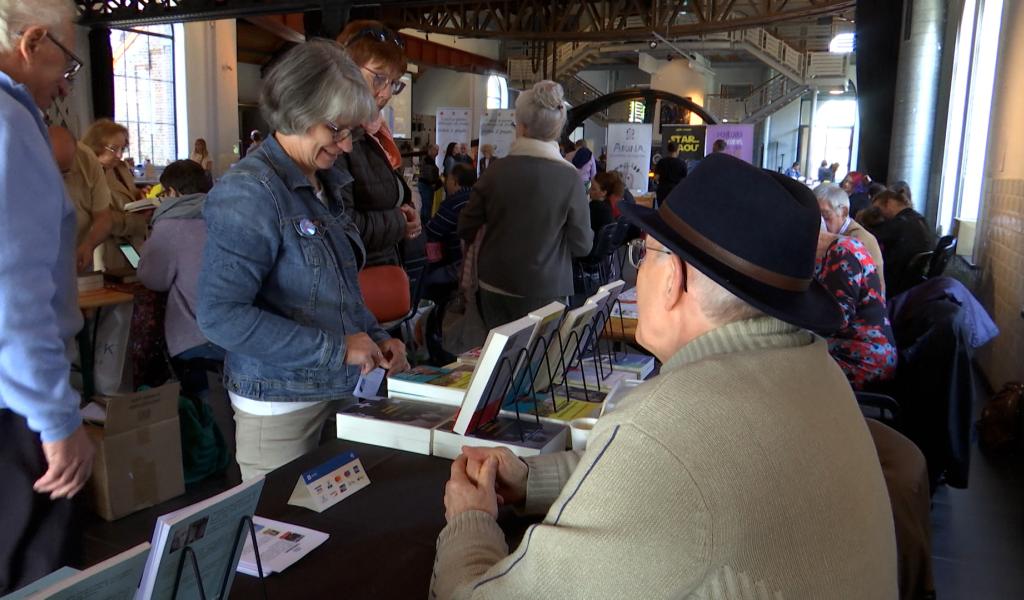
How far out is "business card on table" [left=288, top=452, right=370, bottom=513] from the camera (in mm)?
1362

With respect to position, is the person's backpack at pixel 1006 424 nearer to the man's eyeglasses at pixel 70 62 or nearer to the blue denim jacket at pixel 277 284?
Result: the blue denim jacket at pixel 277 284

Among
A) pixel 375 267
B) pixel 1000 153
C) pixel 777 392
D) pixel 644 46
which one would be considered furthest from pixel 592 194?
pixel 644 46

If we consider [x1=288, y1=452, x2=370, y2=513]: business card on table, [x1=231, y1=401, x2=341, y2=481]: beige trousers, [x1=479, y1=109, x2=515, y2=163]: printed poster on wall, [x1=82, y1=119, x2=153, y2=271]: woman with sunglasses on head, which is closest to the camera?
[x1=288, y1=452, x2=370, y2=513]: business card on table

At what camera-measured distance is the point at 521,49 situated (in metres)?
24.0

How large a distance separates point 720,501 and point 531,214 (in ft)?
8.24

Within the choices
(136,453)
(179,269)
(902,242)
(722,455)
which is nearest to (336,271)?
(722,455)

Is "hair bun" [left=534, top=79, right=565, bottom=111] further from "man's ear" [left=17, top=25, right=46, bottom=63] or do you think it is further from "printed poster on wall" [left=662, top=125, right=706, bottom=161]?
"printed poster on wall" [left=662, top=125, right=706, bottom=161]

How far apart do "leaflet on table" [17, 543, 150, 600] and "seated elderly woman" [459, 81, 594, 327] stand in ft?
8.26

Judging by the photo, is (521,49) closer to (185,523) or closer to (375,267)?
(375,267)

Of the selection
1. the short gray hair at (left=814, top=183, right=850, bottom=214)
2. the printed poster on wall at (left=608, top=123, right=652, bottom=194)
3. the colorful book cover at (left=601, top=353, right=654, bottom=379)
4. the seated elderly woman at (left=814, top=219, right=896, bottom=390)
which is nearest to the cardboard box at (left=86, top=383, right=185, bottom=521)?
the colorful book cover at (left=601, top=353, right=654, bottom=379)

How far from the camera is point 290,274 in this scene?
1.67m

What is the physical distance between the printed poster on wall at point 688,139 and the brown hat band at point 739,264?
11222 mm

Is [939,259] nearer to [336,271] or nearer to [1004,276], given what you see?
[1004,276]

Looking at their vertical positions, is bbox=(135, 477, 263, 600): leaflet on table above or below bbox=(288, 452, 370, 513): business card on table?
→ above
